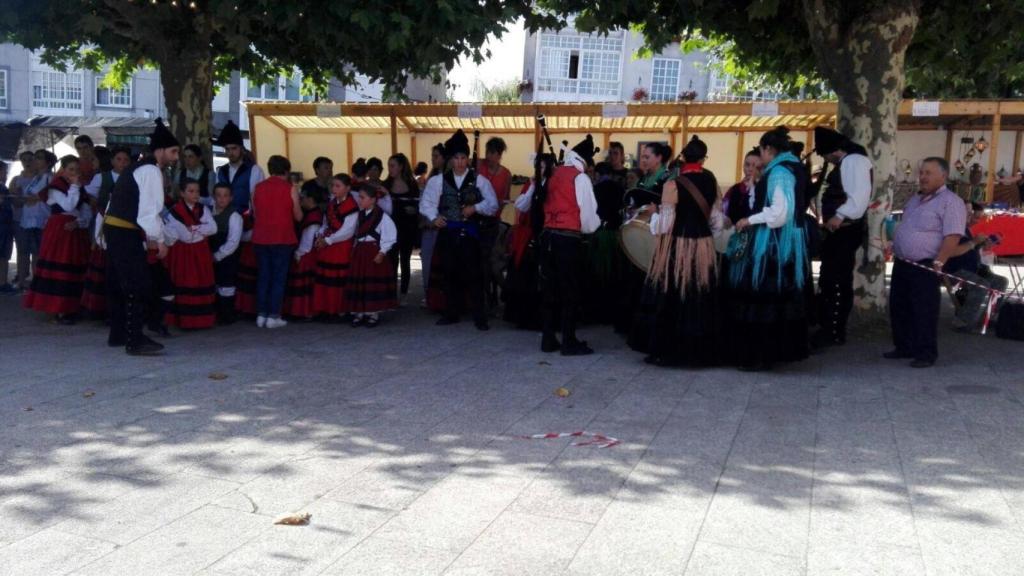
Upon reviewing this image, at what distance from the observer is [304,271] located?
9.85m

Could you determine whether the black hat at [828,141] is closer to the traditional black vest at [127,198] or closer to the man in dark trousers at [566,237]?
the man in dark trousers at [566,237]

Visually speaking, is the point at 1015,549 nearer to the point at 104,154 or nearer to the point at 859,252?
the point at 859,252

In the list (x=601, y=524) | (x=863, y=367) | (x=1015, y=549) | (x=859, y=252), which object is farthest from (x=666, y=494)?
(x=859, y=252)

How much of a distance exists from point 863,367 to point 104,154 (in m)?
7.87

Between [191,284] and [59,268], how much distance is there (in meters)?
1.54

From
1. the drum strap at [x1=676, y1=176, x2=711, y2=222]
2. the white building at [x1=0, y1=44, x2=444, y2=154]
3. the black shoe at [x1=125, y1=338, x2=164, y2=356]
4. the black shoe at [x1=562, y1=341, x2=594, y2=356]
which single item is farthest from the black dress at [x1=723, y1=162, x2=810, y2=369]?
the white building at [x1=0, y1=44, x2=444, y2=154]

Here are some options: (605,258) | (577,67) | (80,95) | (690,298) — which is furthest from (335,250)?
(80,95)

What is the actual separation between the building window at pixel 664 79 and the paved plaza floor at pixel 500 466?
34432 mm

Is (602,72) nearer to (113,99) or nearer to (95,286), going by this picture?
(113,99)

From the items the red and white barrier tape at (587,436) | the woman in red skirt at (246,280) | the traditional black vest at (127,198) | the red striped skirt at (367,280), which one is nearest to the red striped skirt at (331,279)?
the red striped skirt at (367,280)

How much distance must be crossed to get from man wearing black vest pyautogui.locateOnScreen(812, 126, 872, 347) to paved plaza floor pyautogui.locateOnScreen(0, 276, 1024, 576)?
1.47 feet

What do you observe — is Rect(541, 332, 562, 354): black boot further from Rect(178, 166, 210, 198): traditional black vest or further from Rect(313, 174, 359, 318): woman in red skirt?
Rect(178, 166, 210, 198): traditional black vest

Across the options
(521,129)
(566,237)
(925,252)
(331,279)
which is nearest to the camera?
(925,252)

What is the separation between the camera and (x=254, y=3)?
8.79 metres
